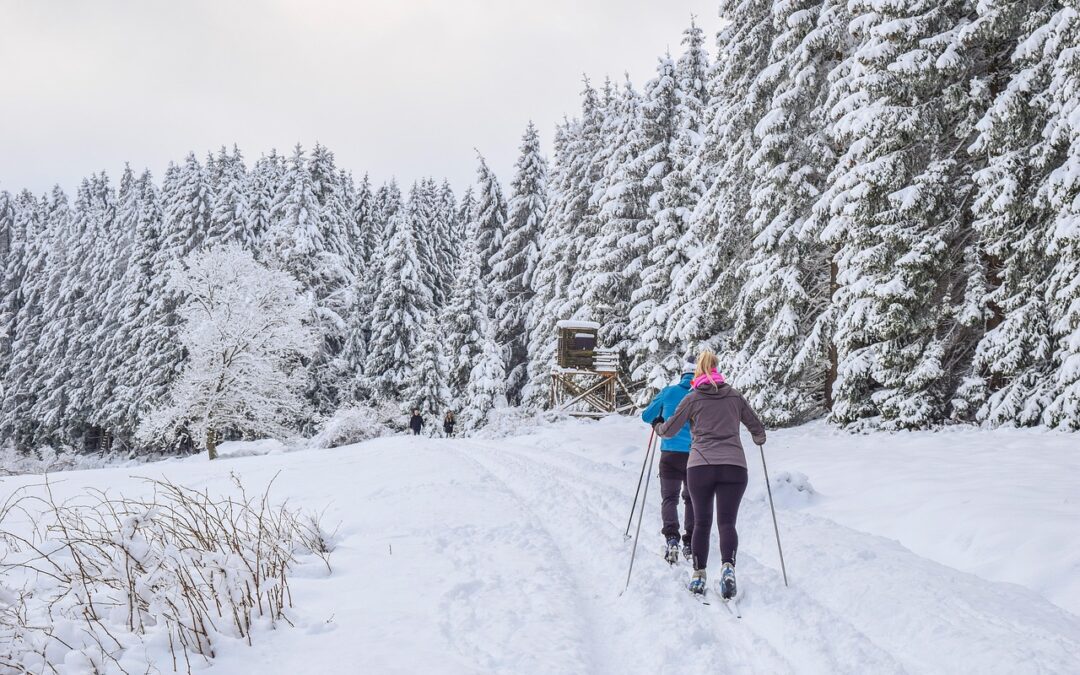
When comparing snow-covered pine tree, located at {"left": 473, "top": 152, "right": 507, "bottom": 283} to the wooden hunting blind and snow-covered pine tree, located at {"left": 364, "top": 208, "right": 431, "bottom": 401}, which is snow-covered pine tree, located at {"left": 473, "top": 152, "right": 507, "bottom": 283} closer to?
snow-covered pine tree, located at {"left": 364, "top": 208, "right": 431, "bottom": 401}

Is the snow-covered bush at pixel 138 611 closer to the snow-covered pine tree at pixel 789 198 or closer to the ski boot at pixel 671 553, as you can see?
the ski boot at pixel 671 553

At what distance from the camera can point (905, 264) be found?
1182cm

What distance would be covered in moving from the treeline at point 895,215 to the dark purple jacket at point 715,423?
7.49 meters

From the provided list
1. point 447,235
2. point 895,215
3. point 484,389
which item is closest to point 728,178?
point 895,215

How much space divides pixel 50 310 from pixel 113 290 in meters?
9.52

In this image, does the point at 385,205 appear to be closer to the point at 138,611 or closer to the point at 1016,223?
the point at 1016,223

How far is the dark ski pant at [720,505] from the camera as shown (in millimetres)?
5172

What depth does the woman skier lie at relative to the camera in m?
5.18

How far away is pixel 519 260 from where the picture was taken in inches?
1409

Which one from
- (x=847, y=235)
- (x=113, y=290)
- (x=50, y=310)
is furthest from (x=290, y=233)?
(x=847, y=235)

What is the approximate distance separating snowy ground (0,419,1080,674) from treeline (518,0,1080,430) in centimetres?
233

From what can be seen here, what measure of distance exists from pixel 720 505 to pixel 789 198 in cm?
1187

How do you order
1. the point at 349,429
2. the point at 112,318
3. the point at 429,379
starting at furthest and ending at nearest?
1. the point at 112,318
2. the point at 429,379
3. the point at 349,429

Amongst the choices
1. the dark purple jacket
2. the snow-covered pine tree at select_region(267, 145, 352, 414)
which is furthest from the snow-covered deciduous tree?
the dark purple jacket
